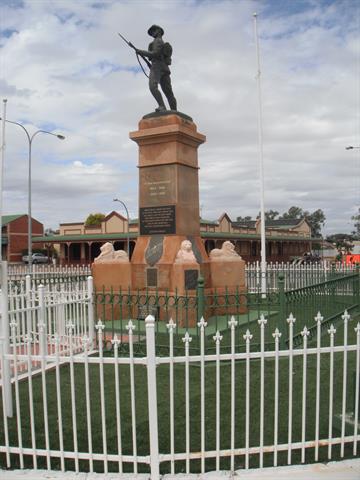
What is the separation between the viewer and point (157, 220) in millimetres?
11102

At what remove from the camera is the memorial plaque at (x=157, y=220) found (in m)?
10.9

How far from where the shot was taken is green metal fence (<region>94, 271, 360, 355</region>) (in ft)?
24.2

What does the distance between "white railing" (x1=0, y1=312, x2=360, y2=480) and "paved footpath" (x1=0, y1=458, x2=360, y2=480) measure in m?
0.07

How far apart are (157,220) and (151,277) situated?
143 centimetres

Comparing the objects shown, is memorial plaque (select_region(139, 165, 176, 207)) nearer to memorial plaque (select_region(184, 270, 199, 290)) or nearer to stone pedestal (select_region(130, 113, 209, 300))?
stone pedestal (select_region(130, 113, 209, 300))

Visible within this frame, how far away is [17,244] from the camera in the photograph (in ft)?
202

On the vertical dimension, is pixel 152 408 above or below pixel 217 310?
above

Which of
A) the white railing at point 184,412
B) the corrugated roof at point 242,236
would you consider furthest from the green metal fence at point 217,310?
the corrugated roof at point 242,236

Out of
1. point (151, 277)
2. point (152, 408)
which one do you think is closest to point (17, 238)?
point (151, 277)

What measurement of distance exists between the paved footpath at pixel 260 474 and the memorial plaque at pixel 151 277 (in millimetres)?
7021

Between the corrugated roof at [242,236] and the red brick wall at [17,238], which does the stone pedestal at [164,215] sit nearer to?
the corrugated roof at [242,236]

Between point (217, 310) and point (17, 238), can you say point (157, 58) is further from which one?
point (17, 238)

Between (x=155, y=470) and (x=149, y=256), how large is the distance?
748 centimetres

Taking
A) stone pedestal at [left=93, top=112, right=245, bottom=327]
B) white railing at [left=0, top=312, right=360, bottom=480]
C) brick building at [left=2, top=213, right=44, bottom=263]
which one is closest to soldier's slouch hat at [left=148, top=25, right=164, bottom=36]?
stone pedestal at [left=93, top=112, right=245, bottom=327]
